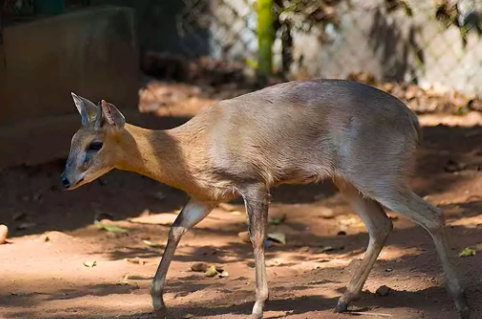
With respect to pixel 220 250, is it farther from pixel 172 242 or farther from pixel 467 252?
pixel 467 252

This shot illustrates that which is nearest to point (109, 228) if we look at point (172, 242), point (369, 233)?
point (172, 242)

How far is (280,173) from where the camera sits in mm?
5074

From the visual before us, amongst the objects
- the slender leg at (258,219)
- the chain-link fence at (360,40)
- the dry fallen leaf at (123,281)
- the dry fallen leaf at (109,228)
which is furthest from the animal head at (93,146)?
the chain-link fence at (360,40)

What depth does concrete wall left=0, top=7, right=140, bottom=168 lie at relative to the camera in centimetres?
738

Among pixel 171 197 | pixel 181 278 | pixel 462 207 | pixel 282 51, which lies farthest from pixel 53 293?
pixel 282 51

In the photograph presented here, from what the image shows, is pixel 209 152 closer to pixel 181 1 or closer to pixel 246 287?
pixel 246 287

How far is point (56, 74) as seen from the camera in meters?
7.71

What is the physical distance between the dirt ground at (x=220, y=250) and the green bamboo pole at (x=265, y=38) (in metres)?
1.96

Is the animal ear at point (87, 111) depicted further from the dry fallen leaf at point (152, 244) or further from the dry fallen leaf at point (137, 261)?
the dry fallen leaf at point (152, 244)

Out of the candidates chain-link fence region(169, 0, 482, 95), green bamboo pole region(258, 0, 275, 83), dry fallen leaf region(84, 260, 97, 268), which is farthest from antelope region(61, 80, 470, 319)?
green bamboo pole region(258, 0, 275, 83)

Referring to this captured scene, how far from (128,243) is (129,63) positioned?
210 centimetres

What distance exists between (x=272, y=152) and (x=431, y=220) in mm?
898

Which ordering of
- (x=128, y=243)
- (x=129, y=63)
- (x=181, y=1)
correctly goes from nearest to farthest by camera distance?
(x=128, y=243) → (x=129, y=63) → (x=181, y=1)

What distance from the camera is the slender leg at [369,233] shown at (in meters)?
5.13
